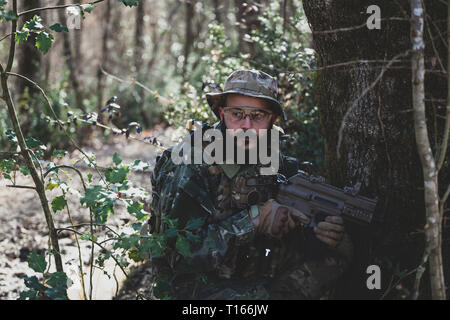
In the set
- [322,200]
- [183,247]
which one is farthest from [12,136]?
[322,200]

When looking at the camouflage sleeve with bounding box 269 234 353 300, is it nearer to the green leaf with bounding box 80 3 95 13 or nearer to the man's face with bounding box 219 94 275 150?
the man's face with bounding box 219 94 275 150

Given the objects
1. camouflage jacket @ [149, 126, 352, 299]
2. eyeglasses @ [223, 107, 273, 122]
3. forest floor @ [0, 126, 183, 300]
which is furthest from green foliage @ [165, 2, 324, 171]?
camouflage jacket @ [149, 126, 352, 299]

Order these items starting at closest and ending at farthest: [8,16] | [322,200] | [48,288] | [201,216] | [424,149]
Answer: [424,149] < [8,16] < [48,288] < [322,200] < [201,216]

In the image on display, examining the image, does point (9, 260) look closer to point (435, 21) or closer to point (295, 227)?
point (295, 227)

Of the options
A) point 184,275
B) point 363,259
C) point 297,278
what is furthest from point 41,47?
point 363,259

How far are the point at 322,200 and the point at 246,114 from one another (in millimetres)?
817

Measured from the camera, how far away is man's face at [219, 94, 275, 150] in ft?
11.2

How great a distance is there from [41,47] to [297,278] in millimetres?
2227

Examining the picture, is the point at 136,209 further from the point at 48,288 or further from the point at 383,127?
the point at 383,127

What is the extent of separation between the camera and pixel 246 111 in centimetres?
345

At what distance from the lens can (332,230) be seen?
10.2 ft

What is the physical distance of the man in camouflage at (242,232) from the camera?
3.19m

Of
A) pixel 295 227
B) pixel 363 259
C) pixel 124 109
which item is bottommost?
pixel 363 259

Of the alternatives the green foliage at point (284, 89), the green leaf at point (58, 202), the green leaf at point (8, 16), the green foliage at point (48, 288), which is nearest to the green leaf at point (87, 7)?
the green leaf at point (8, 16)
